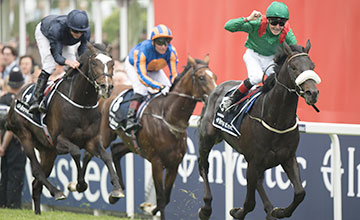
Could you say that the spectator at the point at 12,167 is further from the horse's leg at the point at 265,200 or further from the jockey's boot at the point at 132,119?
the horse's leg at the point at 265,200

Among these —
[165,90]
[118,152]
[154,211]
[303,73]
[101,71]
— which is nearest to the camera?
[303,73]

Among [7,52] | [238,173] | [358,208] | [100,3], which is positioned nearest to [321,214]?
[358,208]

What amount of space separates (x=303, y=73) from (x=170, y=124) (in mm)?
2582

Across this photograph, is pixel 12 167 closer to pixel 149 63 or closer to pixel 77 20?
pixel 149 63

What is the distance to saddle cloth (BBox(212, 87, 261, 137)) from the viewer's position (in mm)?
6504

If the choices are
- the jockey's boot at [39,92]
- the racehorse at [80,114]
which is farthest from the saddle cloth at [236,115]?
the jockey's boot at [39,92]

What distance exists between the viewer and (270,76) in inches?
247

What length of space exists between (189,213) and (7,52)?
16.5ft

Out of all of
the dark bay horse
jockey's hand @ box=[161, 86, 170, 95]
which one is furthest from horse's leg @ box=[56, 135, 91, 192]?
the dark bay horse

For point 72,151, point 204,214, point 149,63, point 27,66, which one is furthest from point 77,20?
point 27,66

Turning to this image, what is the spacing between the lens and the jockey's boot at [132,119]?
809 centimetres

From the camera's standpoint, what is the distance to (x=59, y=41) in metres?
7.67

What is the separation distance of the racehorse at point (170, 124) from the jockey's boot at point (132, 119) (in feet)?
0.24

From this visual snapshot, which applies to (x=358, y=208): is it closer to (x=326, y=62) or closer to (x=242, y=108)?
(x=242, y=108)
